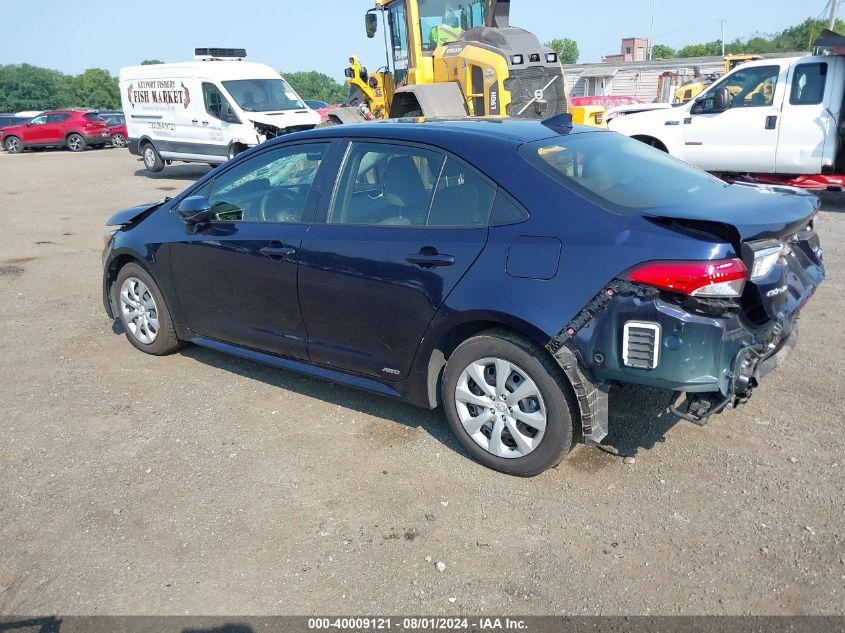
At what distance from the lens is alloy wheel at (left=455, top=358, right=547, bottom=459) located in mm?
3518

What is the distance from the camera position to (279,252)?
14.0 ft

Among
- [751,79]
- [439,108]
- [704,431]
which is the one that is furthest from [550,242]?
[751,79]

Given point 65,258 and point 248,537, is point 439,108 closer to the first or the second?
point 65,258

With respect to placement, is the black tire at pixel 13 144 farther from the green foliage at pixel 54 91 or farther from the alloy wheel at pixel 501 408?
the green foliage at pixel 54 91

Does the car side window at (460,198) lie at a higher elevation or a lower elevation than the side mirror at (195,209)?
higher

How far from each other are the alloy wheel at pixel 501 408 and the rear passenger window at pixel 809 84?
9.25 m

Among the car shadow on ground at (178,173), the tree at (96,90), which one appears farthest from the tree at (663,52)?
the car shadow on ground at (178,173)

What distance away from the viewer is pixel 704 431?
13.4 ft

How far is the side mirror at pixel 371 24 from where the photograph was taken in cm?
1246

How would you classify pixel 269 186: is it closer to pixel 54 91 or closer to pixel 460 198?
pixel 460 198

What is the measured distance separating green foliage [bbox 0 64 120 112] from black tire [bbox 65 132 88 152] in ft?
250

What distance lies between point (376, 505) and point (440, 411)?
3.52 feet

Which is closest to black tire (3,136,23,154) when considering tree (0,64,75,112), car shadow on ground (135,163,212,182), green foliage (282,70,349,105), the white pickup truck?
car shadow on ground (135,163,212,182)

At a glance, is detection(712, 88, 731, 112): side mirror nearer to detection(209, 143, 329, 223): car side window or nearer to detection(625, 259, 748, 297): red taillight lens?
detection(209, 143, 329, 223): car side window
